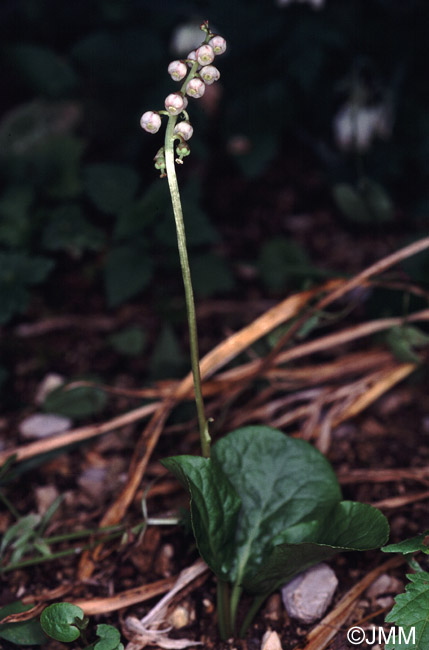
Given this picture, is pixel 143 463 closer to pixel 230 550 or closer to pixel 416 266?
pixel 230 550

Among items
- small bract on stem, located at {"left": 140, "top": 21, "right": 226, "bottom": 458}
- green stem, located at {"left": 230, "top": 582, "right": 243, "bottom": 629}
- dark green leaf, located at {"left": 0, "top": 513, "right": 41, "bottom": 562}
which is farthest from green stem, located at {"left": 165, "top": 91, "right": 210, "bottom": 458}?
dark green leaf, located at {"left": 0, "top": 513, "right": 41, "bottom": 562}

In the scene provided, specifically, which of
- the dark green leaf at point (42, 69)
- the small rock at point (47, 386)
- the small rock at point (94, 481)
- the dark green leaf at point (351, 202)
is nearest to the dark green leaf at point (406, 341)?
the dark green leaf at point (351, 202)

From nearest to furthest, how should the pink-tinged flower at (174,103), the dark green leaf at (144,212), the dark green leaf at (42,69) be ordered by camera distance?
the pink-tinged flower at (174,103), the dark green leaf at (144,212), the dark green leaf at (42,69)

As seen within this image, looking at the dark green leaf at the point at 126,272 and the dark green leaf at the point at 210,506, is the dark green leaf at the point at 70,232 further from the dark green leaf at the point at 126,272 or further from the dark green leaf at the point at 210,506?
the dark green leaf at the point at 210,506

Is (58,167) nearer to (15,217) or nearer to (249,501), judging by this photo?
(15,217)

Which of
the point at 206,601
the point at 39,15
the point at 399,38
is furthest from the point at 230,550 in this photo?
the point at 39,15

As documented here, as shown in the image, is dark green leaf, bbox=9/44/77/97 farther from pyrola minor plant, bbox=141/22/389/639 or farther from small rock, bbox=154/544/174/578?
small rock, bbox=154/544/174/578
